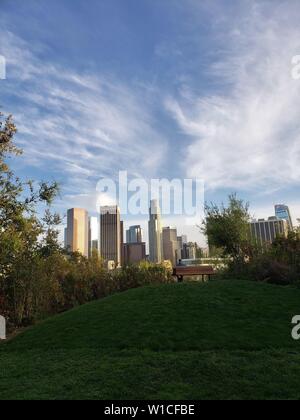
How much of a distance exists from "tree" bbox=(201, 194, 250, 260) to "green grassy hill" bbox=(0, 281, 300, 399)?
1123cm

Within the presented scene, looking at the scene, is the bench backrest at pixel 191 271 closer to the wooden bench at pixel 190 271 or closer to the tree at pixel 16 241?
the wooden bench at pixel 190 271

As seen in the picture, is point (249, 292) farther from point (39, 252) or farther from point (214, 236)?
point (214, 236)

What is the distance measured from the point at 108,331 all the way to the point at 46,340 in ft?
5.00

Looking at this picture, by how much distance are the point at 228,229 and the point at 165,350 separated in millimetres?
17058

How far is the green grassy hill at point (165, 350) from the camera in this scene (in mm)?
5238

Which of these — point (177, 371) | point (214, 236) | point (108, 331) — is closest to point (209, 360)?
point (177, 371)

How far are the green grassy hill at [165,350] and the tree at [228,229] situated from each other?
11228mm

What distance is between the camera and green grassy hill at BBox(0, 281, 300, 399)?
5238 millimetres

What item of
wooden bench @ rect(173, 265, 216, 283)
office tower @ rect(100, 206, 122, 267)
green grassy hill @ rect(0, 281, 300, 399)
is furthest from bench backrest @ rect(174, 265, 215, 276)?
office tower @ rect(100, 206, 122, 267)

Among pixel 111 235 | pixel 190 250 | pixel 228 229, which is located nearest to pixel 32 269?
pixel 228 229

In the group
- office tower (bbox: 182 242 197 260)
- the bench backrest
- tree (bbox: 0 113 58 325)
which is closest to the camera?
tree (bbox: 0 113 58 325)

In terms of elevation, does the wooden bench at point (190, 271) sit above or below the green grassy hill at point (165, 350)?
above

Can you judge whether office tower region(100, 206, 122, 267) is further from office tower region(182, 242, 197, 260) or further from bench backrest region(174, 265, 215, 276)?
bench backrest region(174, 265, 215, 276)

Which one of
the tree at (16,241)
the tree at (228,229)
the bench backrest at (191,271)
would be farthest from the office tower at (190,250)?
the tree at (16,241)
